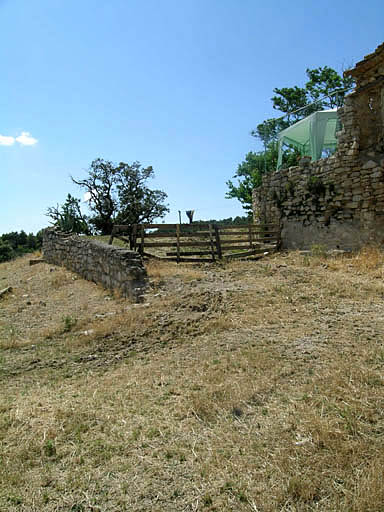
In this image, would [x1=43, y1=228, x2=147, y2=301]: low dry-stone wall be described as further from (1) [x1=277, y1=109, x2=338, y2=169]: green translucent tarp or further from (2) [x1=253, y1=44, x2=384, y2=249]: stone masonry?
(1) [x1=277, y1=109, x2=338, y2=169]: green translucent tarp

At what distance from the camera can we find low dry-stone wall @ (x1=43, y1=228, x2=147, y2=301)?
7.90m

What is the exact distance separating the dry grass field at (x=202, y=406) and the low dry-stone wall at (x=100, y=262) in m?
1.41

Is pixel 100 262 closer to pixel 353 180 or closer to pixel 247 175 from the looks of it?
pixel 353 180

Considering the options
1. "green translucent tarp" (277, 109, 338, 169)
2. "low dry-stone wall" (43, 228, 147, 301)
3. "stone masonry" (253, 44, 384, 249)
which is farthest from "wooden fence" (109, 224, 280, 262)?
"green translucent tarp" (277, 109, 338, 169)

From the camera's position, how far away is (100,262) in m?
9.75

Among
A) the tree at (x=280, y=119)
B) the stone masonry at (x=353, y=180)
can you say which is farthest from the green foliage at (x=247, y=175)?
the stone masonry at (x=353, y=180)

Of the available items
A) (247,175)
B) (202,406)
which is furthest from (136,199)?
(202,406)

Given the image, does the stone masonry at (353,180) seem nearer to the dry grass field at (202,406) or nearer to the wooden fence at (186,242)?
the wooden fence at (186,242)

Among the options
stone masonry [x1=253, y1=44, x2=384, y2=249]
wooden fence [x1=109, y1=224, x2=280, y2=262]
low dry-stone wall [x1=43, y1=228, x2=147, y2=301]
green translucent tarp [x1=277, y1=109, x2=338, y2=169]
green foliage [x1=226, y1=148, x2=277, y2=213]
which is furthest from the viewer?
green foliage [x1=226, y1=148, x2=277, y2=213]

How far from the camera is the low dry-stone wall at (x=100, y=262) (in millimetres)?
7898

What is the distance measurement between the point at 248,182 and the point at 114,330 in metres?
24.8

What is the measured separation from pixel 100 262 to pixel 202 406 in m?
7.24

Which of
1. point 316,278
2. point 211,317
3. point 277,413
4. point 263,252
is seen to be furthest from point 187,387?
point 263,252

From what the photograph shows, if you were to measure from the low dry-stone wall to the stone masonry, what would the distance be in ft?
23.7
